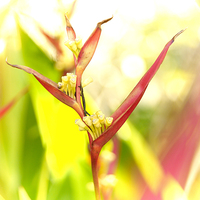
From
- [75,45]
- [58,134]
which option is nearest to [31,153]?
[58,134]

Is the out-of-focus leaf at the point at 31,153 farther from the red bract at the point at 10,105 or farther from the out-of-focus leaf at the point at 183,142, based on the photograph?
the out-of-focus leaf at the point at 183,142

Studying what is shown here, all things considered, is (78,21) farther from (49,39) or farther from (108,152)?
(108,152)

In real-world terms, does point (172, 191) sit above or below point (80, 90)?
below

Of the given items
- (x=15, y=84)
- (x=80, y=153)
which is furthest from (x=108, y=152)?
(x=15, y=84)

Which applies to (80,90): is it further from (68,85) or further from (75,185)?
(75,185)

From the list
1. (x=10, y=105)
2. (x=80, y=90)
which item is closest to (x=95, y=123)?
(x=80, y=90)

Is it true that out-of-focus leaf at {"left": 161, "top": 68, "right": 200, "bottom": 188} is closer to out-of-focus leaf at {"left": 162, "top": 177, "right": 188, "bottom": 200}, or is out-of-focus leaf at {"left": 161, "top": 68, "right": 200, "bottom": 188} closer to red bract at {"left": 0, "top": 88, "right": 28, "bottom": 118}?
out-of-focus leaf at {"left": 162, "top": 177, "right": 188, "bottom": 200}
